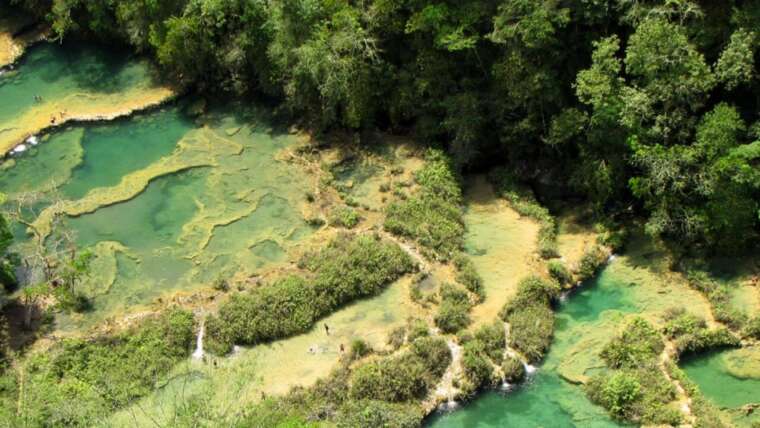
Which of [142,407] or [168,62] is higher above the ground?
[168,62]

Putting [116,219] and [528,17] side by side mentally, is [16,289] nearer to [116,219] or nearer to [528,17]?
[116,219]

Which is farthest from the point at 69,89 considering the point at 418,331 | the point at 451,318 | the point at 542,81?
the point at 451,318

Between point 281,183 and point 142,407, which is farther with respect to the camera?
point 281,183

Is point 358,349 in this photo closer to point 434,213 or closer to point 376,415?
point 376,415

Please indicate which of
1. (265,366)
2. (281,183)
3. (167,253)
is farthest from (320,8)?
(265,366)

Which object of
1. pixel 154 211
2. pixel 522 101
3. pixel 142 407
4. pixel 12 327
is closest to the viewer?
pixel 142 407

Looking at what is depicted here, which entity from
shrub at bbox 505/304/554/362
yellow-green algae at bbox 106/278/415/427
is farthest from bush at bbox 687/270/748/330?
yellow-green algae at bbox 106/278/415/427

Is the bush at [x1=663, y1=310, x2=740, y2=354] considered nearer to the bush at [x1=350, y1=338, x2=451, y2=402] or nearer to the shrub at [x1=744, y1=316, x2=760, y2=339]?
the shrub at [x1=744, y1=316, x2=760, y2=339]
